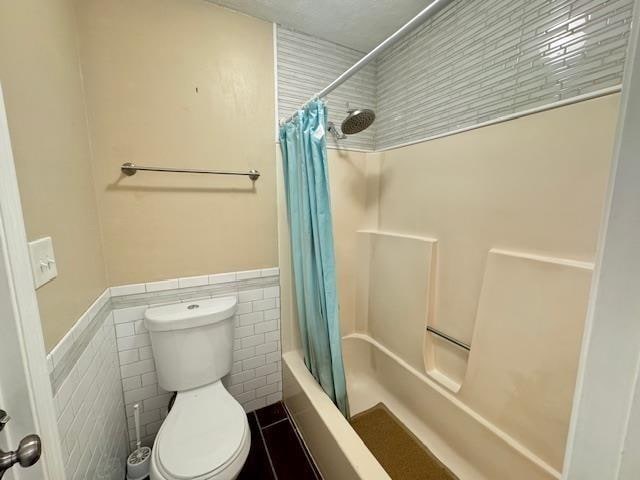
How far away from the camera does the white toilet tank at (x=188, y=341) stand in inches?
49.0

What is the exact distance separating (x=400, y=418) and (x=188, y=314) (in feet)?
4.54

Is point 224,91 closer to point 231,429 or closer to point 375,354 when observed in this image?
point 231,429

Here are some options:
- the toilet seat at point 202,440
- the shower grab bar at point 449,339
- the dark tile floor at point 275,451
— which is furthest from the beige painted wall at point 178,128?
the shower grab bar at point 449,339

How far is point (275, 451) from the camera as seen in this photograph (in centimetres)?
144

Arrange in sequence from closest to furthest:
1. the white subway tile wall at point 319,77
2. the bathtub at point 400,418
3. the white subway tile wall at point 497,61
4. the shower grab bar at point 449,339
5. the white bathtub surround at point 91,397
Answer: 1. the white bathtub surround at point 91,397
2. the white subway tile wall at point 497,61
3. the bathtub at point 400,418
4. the shower grab bar at point 449,339
5. the white subway tile wall at point 319,77

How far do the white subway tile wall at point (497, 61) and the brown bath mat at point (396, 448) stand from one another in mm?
1738

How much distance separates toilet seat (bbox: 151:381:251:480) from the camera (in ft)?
3.06

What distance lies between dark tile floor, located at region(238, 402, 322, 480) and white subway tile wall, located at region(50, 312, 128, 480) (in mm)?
631

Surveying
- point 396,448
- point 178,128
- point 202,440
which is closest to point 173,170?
point 178,128

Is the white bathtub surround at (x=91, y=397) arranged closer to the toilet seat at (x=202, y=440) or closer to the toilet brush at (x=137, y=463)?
the toilet brush at (x=137, y=463)

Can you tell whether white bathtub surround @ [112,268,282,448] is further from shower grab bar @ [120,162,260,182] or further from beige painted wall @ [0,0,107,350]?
shower grab bar @ [120,162,260,182]

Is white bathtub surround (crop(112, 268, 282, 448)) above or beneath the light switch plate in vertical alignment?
beneath

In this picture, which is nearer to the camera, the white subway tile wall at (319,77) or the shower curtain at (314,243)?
the shower curtain at (314,243)

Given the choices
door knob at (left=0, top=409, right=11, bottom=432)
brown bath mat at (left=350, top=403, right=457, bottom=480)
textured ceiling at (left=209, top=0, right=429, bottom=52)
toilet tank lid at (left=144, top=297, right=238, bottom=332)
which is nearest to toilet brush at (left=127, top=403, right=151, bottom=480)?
toilet tank lid at (left=144, top=297, right=238, bottom=332)
